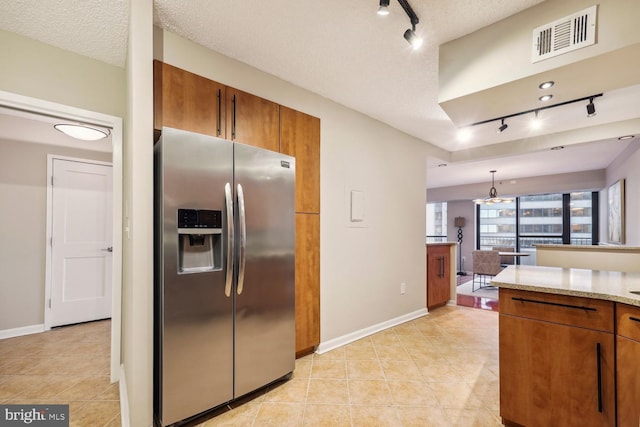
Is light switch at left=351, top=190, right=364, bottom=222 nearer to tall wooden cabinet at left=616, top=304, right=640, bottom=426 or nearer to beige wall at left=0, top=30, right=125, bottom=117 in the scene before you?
tall wooden cabinet at left=616, top=304, right=640, bottom=426

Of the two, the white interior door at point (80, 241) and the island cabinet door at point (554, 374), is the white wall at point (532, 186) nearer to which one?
the island cabinet door at point (554, 374)

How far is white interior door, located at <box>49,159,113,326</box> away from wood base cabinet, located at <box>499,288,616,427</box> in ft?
14.9

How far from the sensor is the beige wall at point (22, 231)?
11.1ft

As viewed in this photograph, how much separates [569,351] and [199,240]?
219cm

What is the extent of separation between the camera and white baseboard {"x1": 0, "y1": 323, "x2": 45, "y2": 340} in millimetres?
3313

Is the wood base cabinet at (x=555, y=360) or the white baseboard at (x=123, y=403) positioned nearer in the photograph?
the wood base cabinet at (x=555, y=360)

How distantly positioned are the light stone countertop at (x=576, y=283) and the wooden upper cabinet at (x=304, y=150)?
1606mm

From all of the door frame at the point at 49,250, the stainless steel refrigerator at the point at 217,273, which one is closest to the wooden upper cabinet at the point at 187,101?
the stainless steel refrigerator at the point at 217,273

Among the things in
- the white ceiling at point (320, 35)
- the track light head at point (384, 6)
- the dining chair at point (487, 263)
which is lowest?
the dining chair at point (487, 263)

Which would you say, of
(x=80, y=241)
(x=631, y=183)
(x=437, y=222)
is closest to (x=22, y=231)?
(x=80, y=241)

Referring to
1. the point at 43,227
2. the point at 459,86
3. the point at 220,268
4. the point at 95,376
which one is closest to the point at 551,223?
the point at 459,86

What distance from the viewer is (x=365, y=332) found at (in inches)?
131

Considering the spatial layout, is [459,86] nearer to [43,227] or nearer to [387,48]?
[387,48]

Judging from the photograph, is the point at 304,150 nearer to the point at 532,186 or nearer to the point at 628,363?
the point at 628,363
